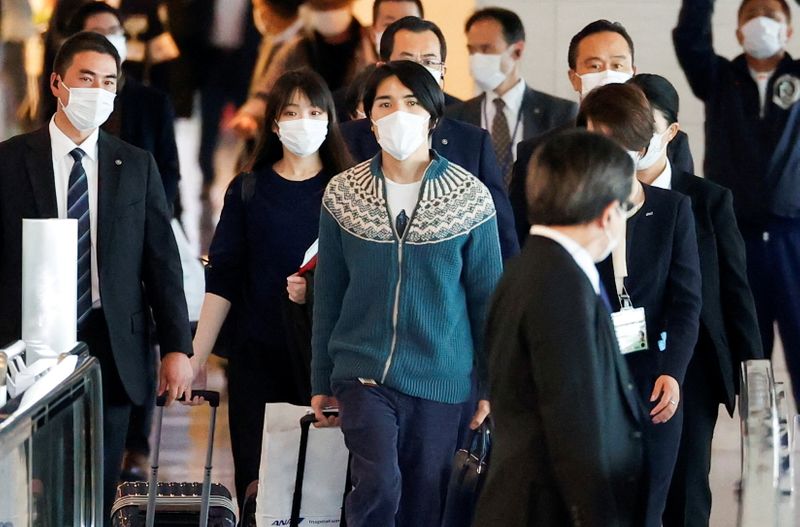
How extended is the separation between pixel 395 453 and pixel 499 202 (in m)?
1.16

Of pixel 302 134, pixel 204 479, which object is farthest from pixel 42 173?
pixel 204 479

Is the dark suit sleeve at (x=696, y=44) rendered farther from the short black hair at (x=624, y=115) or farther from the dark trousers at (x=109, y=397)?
the dark trousers at (x=109, y=397)

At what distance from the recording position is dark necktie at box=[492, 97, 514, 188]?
6.58m

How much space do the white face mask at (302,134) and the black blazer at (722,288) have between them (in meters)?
1.15

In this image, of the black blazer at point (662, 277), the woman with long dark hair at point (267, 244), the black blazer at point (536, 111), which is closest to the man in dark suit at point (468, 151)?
the woman with long dark hair at point (267, 244)

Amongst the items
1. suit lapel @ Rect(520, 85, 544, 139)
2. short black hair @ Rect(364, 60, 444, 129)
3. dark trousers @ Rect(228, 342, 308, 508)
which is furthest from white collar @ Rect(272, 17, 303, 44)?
short black hair @ Rect(364, 60, 444, 129)

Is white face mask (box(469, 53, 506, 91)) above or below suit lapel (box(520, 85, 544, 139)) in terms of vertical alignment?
above

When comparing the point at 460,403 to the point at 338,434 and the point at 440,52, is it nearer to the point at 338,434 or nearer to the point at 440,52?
the point at 338,434

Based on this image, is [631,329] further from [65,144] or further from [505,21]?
[505,21]

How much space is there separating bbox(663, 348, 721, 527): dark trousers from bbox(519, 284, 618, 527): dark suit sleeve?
6.16ft

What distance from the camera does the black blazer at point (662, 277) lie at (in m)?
4.23

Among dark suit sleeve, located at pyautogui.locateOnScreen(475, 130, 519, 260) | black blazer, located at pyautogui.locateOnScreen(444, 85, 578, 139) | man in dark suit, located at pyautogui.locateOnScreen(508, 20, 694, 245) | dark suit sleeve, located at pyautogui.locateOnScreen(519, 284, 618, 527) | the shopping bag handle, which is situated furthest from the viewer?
black blazer, located at pyautogui.locateOnScreen(444, 85, 578, 139)

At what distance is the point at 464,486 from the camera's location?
403cm

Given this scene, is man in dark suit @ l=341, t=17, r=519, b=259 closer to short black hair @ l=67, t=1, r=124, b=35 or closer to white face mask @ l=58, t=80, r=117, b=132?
white face mask @ l=58, t=80, r=117, b=132
